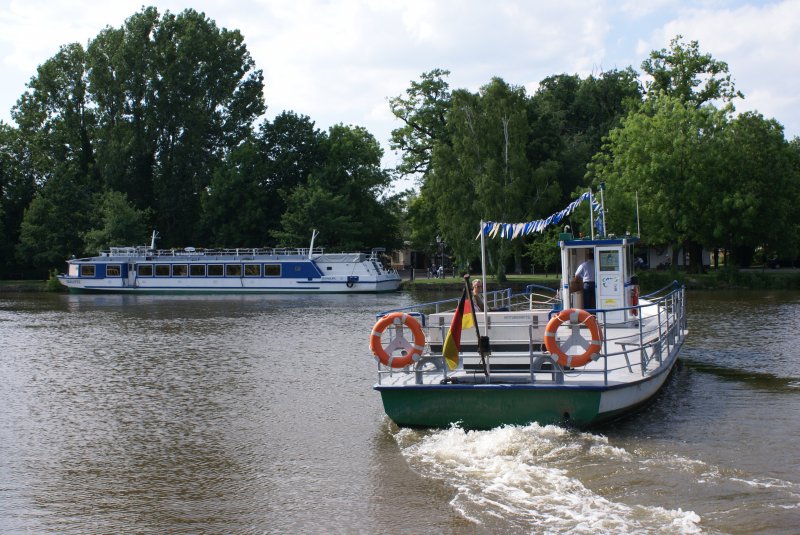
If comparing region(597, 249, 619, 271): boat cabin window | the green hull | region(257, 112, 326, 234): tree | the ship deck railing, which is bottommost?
the green hull

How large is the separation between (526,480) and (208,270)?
54403mm

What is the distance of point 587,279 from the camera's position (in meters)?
19.7

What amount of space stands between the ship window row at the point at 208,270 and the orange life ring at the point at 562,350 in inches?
1928

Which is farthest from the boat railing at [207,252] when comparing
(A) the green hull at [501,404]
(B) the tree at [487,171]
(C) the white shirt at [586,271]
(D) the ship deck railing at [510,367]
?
(A) the green hull at [501,404]

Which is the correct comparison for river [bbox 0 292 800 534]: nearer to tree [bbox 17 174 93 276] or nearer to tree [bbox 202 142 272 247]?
tree [bbox 202 142 272 247]

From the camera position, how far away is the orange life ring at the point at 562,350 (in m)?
13.1

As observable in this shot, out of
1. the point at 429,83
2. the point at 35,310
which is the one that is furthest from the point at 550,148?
the point at 35,310

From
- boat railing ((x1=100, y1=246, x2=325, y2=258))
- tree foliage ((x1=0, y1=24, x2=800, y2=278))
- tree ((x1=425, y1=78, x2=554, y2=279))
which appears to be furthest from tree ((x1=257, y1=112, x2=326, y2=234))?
tree ((x1=425, y1=78, x2=554, y2=279))

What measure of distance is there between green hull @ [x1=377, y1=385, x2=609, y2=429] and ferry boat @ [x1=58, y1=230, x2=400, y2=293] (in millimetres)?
44388

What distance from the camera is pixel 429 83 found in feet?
230

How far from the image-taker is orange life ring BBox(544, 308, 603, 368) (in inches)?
516

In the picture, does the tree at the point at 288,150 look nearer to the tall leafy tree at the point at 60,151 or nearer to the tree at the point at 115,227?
the tree at the point at 115,227

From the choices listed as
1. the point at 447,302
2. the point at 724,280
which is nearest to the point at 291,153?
the point at 724,280

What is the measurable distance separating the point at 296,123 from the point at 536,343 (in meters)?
62.9
